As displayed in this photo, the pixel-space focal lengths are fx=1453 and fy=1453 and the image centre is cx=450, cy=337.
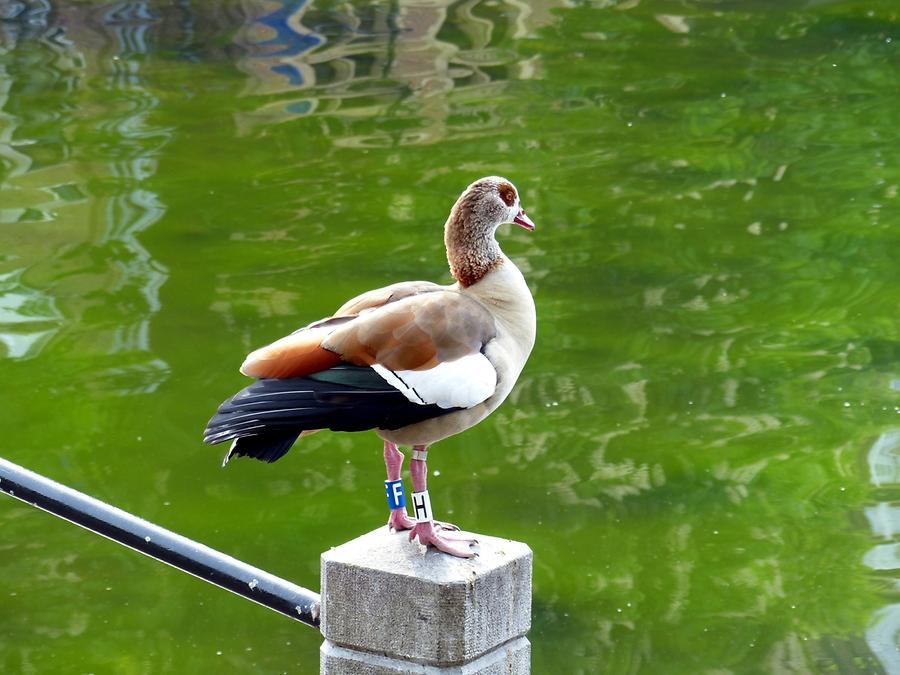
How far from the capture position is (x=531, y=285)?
8.05 metres

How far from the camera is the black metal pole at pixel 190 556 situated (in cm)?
247

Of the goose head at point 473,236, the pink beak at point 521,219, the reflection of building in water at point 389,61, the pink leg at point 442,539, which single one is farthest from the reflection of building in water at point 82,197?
the pink leg at point 442,539

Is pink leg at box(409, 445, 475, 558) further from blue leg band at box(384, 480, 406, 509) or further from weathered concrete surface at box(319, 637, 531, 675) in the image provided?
weathered concrete surface at box(319, 637, 531, 675)

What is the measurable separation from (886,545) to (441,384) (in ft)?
11.9

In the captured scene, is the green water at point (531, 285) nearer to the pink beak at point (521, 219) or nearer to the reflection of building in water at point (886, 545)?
the reflection of building in water at point (886, 545)

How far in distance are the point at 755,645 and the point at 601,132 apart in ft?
19.7

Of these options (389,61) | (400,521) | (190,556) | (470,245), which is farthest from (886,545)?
(389,61)

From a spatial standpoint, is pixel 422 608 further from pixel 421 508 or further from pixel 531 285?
pixel 531 285

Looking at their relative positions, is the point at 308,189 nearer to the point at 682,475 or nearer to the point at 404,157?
the point at 404,157

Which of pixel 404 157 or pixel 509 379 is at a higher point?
pixel 509 379

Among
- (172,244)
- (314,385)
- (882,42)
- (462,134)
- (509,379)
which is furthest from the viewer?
(882,42)

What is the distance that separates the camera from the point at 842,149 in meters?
10.0

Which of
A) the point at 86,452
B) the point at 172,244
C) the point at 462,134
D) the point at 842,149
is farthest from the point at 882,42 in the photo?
the point at 86,452

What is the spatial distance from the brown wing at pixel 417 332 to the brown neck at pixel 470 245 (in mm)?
61
